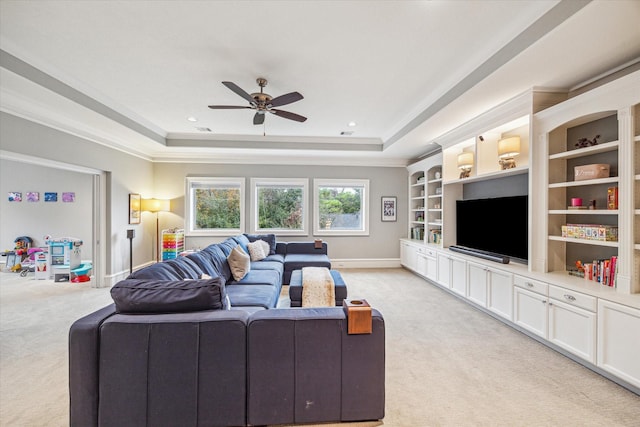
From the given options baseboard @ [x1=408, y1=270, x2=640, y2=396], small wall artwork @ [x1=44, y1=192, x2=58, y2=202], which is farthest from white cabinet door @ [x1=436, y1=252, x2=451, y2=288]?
small wall artwork @ [x1=44, y1=192, x2=58, y2=202]

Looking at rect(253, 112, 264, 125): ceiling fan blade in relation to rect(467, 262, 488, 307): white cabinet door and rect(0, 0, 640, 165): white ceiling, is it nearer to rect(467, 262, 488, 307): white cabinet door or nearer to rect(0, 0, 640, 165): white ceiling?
rect(0, 0, 640, 165): white ceiling

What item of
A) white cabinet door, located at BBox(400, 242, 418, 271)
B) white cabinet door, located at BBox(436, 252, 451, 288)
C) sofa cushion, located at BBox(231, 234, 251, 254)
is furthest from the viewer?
white cabinet door, located at BBox(400, 242, 418, 271)

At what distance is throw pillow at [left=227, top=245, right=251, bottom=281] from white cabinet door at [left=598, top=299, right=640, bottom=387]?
3500mm

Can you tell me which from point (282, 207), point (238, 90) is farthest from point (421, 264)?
point (238, 90)

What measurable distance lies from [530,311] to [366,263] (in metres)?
3.83

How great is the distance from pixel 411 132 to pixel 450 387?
355cm

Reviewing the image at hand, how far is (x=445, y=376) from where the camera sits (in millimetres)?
2260

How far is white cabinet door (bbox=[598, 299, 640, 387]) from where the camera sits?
6.46 ft

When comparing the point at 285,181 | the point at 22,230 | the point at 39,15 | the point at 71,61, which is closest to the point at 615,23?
the point at 39,15

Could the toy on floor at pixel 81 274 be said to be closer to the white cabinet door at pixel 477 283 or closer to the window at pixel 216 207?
the window at pixel 216 207

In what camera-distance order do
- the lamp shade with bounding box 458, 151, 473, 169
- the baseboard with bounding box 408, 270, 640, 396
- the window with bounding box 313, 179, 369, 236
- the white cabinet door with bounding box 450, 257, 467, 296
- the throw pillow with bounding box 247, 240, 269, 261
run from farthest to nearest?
the window with bounding box 313, 179, 369, 236, the throw pillow with bounding box 247, 240, 269, 261, the lamp shade with bounding box 458, 151, 473, 169, the white cabinet door with bounding box 450, 257, 467, 296, the baseboard with bounding box 408, 270, 640, 396

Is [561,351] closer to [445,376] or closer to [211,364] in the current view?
[445,376]

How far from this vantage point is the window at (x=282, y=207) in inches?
253

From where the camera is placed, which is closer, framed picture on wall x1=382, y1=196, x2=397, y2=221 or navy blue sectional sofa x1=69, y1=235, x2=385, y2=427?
navy blue sectional sofa x1=69, y1=235, x2=385, y2=427
